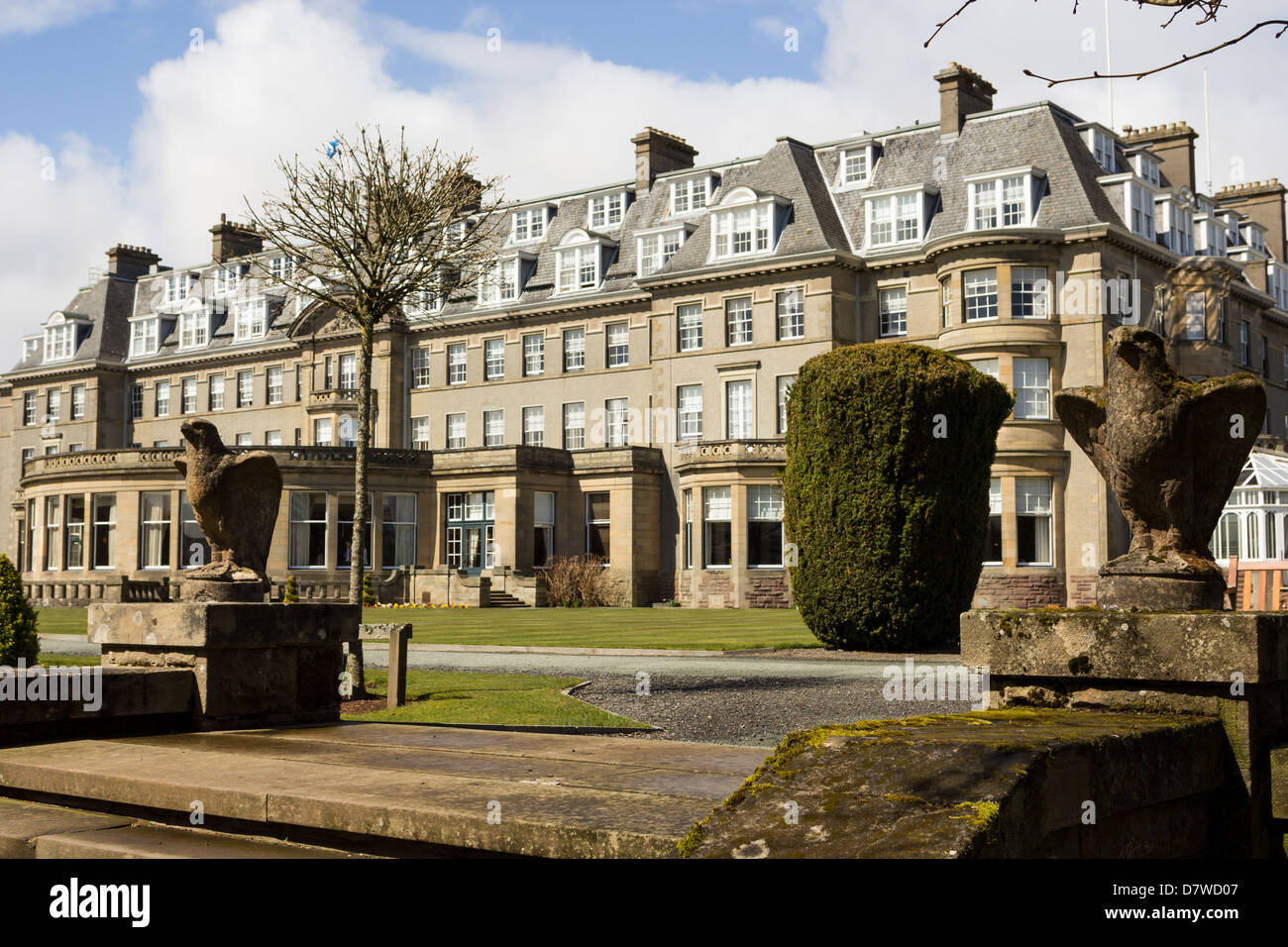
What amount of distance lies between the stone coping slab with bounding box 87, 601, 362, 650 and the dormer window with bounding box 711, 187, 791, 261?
40139mm

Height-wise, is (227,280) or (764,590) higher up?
(227,280)

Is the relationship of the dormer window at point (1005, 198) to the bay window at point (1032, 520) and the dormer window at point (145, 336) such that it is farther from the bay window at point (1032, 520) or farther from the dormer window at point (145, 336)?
the dormer window at point (145, 336)

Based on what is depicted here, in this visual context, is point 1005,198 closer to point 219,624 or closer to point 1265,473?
point 1265,473

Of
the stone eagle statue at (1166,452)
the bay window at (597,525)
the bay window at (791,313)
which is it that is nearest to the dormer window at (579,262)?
the bay window at (597,525)

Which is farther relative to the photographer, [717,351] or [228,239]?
[228,239]

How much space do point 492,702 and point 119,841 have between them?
1038 cm

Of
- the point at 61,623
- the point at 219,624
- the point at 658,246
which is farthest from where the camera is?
the point at 658,246

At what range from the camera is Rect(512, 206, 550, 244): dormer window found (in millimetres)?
58031

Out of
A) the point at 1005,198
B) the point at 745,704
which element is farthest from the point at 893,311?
the point at 745,704

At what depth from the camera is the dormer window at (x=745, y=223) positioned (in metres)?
47.0

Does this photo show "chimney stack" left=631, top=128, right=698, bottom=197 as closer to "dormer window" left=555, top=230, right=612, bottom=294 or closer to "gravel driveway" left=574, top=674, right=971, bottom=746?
"dormer window" left=555, top=230, right=612, bottom=294

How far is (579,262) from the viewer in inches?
2141

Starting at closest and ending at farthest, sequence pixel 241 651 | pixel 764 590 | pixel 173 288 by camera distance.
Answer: pixel 241 651 → pixel 764 590 → pixel 173 288

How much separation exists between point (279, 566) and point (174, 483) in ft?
19.0
